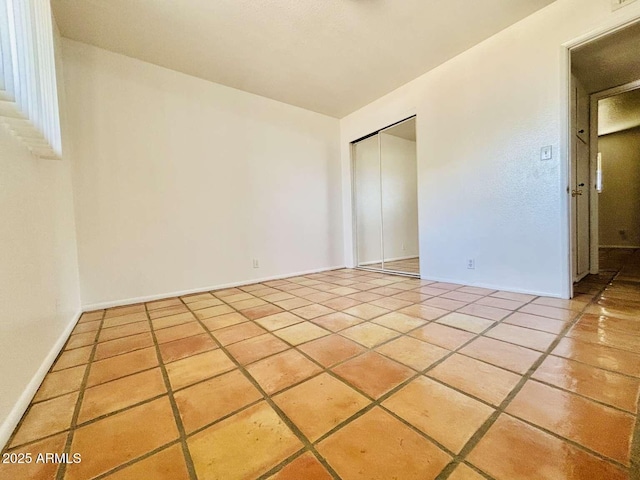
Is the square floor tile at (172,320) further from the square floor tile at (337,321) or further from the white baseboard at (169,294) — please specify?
the square floor tile at (337,321)

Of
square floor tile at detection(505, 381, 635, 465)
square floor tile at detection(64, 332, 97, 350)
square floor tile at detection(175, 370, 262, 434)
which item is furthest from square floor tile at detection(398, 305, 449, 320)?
square floor tile at detection(64, 332, 97, 350)

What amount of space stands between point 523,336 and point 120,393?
2188 millimetres

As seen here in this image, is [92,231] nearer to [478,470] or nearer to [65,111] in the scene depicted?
[65,111]

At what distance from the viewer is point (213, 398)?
3.51ft

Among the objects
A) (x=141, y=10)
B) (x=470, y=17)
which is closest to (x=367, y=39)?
(x=470, y=17)

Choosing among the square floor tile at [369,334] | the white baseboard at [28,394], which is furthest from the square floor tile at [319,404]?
the white baseboard at [28,394]

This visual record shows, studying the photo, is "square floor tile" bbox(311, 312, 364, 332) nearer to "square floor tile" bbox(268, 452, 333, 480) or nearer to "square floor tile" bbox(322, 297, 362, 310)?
"square floor tile" bbox(322, 297, 362, 310)

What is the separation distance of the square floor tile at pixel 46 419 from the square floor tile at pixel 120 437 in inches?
4.6

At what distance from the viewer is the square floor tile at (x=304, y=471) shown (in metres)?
0.70

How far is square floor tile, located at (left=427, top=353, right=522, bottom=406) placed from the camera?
1037mm

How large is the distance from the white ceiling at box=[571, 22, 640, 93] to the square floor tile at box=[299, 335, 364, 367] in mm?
3070

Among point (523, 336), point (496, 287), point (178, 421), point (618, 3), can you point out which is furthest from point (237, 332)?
point (618, 3)

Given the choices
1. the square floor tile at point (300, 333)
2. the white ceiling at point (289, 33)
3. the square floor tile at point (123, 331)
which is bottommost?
the square floor tile at point (300, 333)

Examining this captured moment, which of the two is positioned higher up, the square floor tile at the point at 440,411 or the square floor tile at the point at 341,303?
the square floor tile at the point at 341,303
